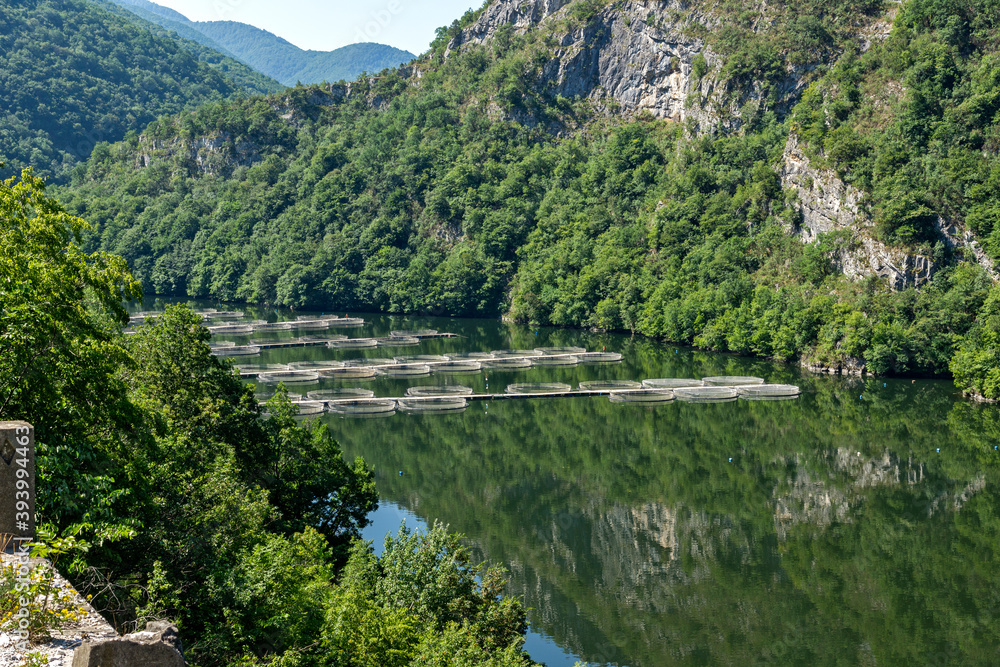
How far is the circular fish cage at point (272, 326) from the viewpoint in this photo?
403ft

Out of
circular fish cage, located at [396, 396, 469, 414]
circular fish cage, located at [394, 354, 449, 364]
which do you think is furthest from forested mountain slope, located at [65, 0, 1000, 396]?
circular fish cage, located at [396, 396, 469, 414]

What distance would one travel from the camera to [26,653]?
9.66 meters

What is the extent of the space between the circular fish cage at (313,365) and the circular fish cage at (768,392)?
40311mm

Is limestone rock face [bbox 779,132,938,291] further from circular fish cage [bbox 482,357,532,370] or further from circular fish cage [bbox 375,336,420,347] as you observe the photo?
circular fish cage [bbox 375,336,420,347]

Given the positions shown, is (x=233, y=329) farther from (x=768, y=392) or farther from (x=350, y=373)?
(x=768, y=392)

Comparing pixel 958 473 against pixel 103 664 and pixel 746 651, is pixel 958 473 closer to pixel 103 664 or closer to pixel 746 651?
pixel 746 651

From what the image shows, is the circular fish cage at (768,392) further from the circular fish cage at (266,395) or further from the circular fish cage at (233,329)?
the circular fish cage at (233,329)

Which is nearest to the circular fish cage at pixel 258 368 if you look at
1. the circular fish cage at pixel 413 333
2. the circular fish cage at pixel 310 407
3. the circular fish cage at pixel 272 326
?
→ the circular fish cage at pixel 310 407

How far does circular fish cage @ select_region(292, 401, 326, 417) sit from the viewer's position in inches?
2902

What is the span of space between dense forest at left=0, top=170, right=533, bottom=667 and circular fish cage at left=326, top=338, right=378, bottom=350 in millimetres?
72572

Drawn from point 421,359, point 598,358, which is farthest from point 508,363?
point 598,358

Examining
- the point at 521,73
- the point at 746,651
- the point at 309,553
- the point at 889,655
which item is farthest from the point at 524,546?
the point at 521,73

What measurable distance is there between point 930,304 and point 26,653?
318 feet

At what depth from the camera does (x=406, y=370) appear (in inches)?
3664
